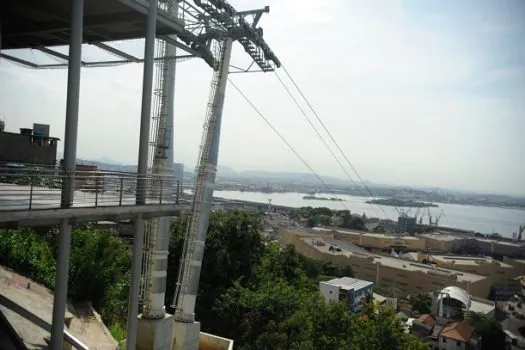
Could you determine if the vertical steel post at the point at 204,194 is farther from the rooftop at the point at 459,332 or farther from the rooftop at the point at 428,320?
the rooftop at the point at 428,320

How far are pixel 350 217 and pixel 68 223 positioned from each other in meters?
87.2

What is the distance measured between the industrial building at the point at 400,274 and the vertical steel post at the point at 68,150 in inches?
1302

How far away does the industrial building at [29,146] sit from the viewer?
562 cm

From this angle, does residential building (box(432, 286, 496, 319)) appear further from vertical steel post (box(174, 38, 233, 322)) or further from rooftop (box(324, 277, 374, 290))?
vertical steel post (box(174, 38, 233, 322))

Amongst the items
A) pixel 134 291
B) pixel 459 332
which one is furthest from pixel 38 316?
pixel 459 332

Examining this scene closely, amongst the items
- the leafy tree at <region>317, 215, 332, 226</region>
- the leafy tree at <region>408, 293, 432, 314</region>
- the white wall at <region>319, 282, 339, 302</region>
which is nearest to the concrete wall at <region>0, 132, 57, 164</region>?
the white wall at <region>319, 282, 339, 302</region>

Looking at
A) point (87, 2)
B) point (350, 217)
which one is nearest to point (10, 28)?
point (87, 2)

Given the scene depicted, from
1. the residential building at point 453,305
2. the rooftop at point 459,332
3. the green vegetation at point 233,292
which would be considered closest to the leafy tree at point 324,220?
the residential building at point 453,305

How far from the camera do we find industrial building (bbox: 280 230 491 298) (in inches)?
1523

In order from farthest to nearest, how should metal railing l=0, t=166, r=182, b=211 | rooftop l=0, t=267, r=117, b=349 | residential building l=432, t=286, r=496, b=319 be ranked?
residential building l=432, t=286, r=496, b=319
rooftop l=0, t=267, r=117, b=349
metal railing l=0, t=166, r=182, b=211

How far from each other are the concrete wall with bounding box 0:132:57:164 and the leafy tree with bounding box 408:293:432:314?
33.2 meters

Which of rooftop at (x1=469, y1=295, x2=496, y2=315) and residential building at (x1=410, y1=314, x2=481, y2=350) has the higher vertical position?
residential building at (x1=410, y1=314, x2=481, y2=350)

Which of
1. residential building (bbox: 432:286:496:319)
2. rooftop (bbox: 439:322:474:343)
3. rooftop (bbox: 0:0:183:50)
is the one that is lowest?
residential building (bbox: 432:286:496:319)

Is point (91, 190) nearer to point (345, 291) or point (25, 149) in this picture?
point (25, 149)
